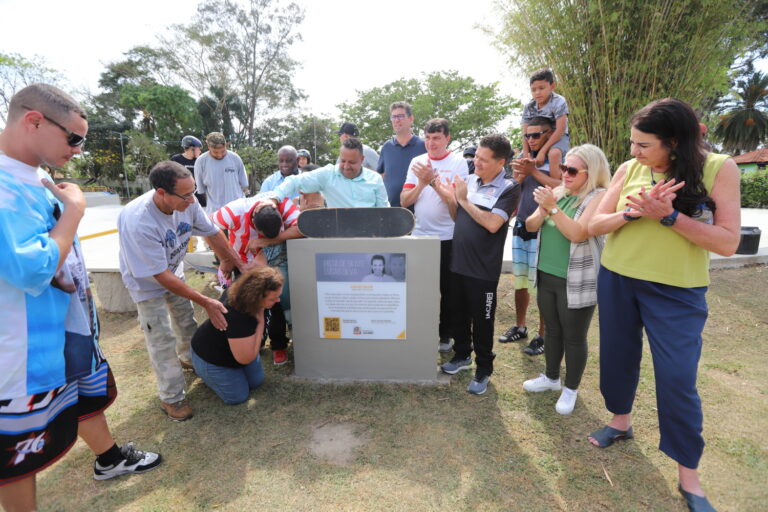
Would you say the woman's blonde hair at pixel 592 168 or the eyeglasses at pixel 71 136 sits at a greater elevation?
the eyeglasses at pixel 71 136

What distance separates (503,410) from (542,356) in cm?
111

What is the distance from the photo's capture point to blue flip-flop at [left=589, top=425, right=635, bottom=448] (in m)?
2.43

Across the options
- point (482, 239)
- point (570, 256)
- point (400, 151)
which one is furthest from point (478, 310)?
point (400, 151)

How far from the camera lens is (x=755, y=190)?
61.2 feet

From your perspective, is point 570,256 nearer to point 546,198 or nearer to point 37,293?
point 546,198

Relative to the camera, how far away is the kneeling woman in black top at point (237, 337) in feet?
8.69

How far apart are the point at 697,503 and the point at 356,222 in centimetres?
256

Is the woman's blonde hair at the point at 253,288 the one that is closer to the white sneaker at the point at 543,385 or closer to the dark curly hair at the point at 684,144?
the white sneaker at the point at 543,385

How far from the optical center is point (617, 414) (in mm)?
2445

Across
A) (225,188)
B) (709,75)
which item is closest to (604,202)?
(709,75)

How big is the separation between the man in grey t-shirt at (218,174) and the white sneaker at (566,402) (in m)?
5.29

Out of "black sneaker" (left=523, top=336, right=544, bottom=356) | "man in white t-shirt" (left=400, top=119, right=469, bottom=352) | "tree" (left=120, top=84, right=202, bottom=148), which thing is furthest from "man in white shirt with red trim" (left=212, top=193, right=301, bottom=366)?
"tree" (left=120, top=84, right=202, bottom=148)

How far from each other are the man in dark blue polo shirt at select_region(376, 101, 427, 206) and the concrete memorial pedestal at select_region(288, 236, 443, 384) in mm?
1440

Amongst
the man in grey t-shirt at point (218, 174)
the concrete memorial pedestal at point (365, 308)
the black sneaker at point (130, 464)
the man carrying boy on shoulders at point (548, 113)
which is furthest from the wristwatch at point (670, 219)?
the man in grey t-shirt at point (218, 174)
